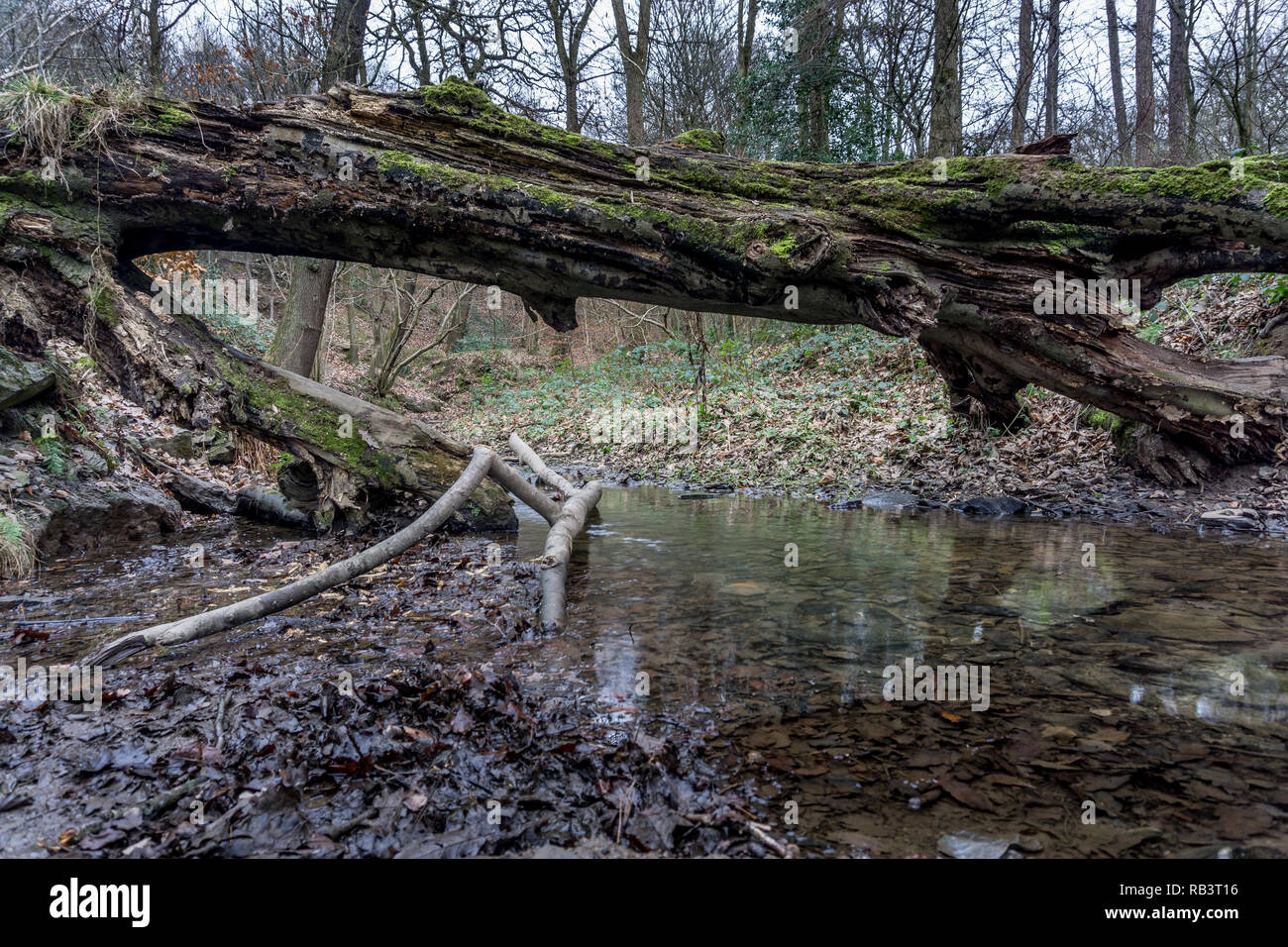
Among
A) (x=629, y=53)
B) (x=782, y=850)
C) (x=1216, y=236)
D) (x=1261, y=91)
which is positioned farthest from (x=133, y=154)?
(x=1261, y=91)

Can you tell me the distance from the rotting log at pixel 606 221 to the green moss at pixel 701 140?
298 mm

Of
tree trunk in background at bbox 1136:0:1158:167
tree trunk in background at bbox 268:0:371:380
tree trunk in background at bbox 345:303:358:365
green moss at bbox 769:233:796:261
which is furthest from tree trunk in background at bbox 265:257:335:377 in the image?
tree trunk in background at bbox 1136:0:1158:167

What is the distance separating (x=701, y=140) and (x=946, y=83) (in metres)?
7.93

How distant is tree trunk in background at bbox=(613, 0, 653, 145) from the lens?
51.4ft

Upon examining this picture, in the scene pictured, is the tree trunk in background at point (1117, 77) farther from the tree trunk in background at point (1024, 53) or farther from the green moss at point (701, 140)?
the green moss at point (701, 140)

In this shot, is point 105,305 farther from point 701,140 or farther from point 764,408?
point 764,408

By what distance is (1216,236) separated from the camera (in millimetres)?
5309

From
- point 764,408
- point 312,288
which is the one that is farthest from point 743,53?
point 312,288

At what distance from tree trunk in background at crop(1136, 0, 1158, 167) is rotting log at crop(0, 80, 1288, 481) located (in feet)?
30.9

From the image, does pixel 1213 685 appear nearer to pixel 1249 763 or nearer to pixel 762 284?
pixel 1249 763

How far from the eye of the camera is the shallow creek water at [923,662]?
2025 mm

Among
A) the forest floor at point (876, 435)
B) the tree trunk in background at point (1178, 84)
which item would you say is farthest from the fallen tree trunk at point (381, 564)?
the tree trunk in background at point (1178, 84)
